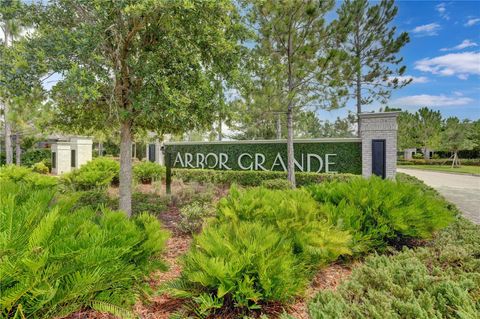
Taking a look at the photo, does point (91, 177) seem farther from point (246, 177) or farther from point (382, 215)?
point (382, 215)

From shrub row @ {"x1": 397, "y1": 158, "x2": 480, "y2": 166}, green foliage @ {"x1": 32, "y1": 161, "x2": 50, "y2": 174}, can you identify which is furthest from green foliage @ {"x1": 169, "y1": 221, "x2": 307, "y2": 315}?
shrub row @ {"x1": 397, "y1": 158, "x2": 480, "y2": 166}

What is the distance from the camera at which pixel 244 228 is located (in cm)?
289

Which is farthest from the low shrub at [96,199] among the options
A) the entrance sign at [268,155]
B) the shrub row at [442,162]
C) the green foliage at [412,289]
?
the shrub row at [442,162]

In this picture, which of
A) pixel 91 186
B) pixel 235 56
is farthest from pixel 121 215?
pixel 91 186

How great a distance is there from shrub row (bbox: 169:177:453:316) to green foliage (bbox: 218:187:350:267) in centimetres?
1

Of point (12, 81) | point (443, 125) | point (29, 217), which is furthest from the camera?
point (443, 125)

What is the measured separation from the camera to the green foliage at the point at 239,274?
2.25m

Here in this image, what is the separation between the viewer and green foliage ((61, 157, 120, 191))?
32.9 feet

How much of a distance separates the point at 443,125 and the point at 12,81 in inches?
2204

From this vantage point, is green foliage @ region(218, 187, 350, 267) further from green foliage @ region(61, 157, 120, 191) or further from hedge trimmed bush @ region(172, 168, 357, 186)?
green foliage @ region(61, 157, 120, 191)

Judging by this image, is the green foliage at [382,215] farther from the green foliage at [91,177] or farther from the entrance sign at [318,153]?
the green foliage at [91,177]

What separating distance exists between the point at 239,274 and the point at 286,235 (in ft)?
3.45

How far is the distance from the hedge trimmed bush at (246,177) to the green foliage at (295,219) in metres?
6.50

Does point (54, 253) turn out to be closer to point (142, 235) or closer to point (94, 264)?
point (94, 264)
